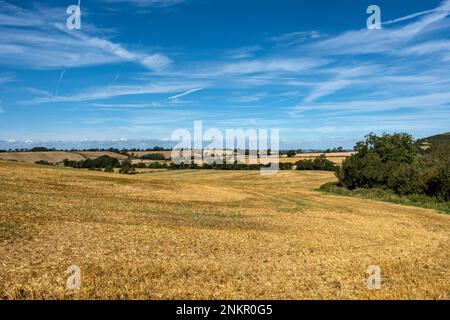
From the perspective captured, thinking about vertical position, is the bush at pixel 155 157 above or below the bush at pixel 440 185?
above

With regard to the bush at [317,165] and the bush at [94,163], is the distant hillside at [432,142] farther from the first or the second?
the bush at [94,163]

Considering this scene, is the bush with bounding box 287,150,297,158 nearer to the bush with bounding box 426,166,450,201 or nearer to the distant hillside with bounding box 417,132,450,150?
the distant hillside with bounding box 417,132,450,150

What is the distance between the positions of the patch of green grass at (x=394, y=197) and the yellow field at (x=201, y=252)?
24577 mm

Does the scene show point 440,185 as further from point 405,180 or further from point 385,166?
point 385,166

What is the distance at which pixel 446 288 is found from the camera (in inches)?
581

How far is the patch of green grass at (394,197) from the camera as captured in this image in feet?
192

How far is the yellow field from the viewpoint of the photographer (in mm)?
13656

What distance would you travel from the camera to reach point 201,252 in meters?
19.5

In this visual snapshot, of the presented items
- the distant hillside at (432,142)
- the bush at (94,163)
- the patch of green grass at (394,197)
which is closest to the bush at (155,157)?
the bush at (94,163)

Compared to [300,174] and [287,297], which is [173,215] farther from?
[300,174]

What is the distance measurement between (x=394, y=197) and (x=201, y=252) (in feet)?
180
